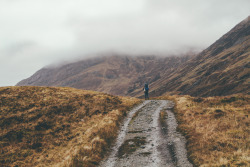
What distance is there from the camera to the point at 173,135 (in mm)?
15680

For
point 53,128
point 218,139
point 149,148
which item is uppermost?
point 53,128

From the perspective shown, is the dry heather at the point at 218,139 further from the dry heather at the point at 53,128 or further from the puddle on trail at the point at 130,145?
the dry heather at the point at 53,128

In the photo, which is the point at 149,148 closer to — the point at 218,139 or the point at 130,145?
the point at 130,145

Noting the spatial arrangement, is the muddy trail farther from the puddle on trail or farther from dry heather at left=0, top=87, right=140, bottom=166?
dry heather at left=0, top=87, right=140, bottom=166

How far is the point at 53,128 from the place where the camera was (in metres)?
22.7

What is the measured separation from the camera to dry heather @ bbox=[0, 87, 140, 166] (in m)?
15.4

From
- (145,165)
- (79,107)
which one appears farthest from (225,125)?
(79,107)

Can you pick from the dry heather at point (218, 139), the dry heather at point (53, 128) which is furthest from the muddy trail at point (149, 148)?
the dry heather at point (53, 128)

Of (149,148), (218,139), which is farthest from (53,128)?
(218,139)

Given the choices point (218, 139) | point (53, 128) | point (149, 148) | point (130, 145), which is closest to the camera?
point (218, 139)

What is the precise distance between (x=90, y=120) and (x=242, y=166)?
1926 cm

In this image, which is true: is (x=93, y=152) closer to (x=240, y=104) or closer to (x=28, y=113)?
(x=28, y=113)

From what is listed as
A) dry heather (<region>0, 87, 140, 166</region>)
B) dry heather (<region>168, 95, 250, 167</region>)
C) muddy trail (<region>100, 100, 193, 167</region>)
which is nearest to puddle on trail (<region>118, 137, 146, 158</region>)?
muddy trail (<region>100, 100, 193, 167</region>)

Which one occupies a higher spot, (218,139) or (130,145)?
(218,139)
